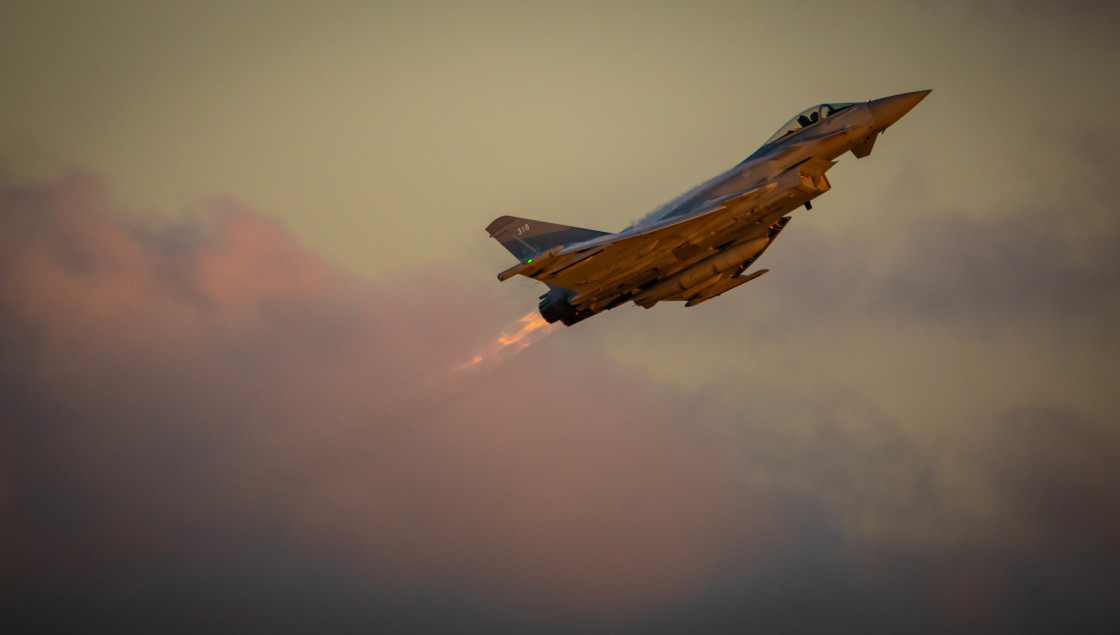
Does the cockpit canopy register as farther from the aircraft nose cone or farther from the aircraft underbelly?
the aircraft underbelly

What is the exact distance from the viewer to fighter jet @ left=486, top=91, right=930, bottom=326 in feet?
133

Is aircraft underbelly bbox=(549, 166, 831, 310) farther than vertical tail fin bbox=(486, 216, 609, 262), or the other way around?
vertical tail fin bbox=(486, 216, 609, 262)

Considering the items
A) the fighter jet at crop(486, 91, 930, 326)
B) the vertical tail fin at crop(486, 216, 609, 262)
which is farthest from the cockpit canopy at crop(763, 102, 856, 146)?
the vertical tail fin at crop(486, 216, 609, 262)

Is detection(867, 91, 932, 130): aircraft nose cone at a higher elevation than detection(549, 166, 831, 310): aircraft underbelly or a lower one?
higher

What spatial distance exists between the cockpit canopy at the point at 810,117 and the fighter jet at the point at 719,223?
3 centimetres

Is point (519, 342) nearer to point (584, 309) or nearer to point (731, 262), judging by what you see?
point (584, 309)

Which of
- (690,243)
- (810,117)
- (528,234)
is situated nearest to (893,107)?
(810,117)

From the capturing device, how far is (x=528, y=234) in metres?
45.1

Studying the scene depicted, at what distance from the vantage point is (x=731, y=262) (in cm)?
4238

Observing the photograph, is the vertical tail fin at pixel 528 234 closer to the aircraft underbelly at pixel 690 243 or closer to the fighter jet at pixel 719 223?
the fighter jet at pixel 719 223

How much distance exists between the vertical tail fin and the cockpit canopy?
7.74m

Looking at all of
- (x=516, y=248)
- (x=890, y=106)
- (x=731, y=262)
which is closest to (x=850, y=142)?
(x=890, y=106)

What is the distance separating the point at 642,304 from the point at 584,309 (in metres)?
2.20

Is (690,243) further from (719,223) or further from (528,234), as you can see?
(528,234)
